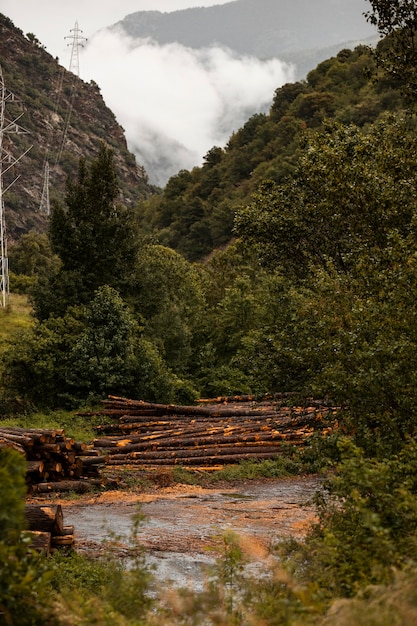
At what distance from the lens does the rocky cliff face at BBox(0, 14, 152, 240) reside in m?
93.8

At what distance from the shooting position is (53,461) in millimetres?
13688

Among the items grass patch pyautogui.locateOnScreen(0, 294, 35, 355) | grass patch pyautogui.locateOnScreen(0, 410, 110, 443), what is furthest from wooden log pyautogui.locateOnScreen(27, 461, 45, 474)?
grass patch pyautogui.locateOnScreen(0, 294, 35, 355)

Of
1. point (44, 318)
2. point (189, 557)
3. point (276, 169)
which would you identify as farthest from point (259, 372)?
point (276, 169)

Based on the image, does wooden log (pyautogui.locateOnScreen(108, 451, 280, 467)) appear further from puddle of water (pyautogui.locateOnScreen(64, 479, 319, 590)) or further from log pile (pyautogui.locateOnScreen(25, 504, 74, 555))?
log pile (pyautogui.locateOnScreen(25, 504, 74, 555))

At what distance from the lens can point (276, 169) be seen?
61625 millimetres

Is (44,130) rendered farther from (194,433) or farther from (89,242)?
(194,433)

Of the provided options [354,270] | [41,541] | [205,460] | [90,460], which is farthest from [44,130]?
[41,541]

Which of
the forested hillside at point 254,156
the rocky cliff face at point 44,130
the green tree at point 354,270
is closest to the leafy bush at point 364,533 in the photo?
the green tree at point 354,270

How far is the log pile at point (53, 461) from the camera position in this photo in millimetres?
12978

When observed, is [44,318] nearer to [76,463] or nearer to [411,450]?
[76,463]

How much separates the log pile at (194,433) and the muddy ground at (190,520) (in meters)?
2.04

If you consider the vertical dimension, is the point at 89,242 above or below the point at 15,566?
above

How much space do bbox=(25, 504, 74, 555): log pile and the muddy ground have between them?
1.67 feet

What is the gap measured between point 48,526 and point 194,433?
1132 centimetres
